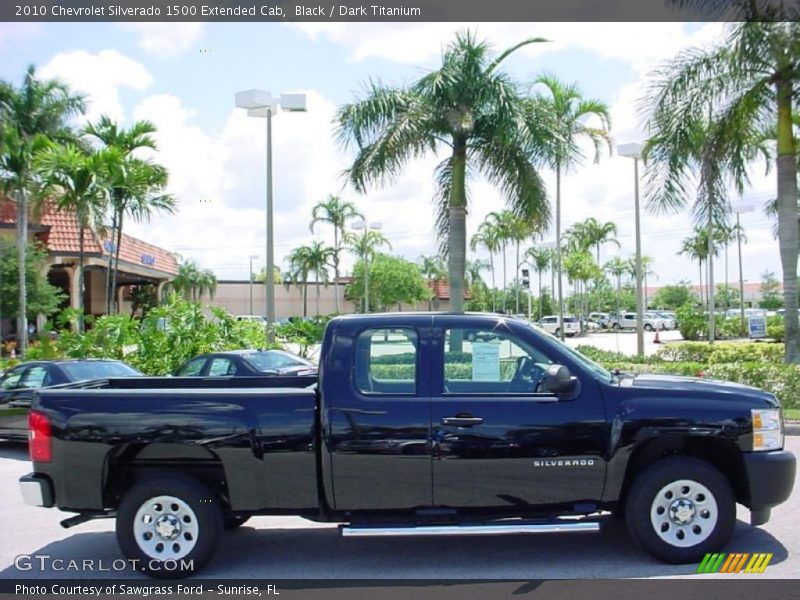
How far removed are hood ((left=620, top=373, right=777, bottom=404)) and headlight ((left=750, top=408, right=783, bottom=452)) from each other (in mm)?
109

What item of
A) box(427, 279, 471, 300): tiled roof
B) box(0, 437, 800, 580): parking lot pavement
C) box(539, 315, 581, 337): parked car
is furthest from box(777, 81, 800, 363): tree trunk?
box(427, 279, 471, 300): tiled roof

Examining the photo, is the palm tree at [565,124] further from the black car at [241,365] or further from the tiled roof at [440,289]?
the tiled roof at [440,289]

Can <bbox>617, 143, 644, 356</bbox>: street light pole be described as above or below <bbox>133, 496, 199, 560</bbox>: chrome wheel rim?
above

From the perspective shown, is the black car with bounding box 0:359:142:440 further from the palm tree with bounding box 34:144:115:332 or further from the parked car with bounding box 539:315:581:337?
the parked car with bounding box 539:315:581:337

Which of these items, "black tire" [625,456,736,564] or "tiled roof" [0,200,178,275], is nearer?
"black tire" [625,456,736,564]

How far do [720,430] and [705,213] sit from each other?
13843mm

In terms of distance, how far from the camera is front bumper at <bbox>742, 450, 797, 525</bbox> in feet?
20.5

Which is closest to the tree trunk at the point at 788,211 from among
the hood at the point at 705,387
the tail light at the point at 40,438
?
the hood at the point at 705,387

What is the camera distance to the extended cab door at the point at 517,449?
6.17 metres

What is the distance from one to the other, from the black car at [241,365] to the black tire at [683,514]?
334 inches

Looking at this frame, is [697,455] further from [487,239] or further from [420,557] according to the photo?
[487,239]

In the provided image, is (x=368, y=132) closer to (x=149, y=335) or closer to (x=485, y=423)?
(x=149, y=335)

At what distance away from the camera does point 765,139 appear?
19.6m

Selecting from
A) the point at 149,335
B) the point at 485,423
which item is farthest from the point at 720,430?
the point at 149,335
